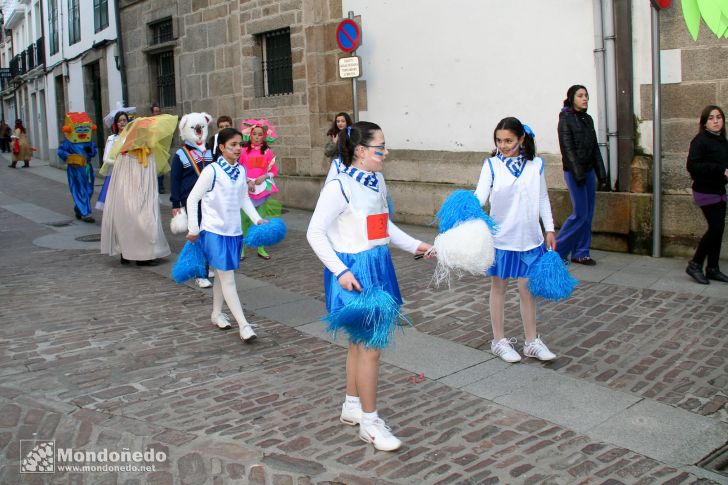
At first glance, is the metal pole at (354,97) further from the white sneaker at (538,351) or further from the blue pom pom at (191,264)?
the white sneaker at (538,351)

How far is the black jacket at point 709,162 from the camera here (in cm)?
654

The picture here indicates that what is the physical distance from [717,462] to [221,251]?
12.0 ft

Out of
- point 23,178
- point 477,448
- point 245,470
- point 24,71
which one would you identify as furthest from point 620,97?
point 24,71

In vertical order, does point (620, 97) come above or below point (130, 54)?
below

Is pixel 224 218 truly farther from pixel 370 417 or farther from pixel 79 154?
pixel 79 154

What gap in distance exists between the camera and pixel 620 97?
818cm

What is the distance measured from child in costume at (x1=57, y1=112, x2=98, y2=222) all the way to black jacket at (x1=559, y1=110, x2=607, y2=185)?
767 centimetres

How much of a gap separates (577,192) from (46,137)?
2940 centimetres

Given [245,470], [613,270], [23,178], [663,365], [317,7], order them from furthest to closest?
[23,178] → [317,7] → [613,270] → [663,365] → [245,470]

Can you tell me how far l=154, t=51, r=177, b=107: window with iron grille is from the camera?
1775 cm

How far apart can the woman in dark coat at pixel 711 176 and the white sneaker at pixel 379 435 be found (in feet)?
14.0

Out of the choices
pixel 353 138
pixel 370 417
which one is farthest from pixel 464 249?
pixel 370 417

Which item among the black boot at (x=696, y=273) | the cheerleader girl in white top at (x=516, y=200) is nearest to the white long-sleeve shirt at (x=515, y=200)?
the cheerleader girl in white top at (x=516, y=200)

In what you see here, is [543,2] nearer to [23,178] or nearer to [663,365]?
[663,365]
